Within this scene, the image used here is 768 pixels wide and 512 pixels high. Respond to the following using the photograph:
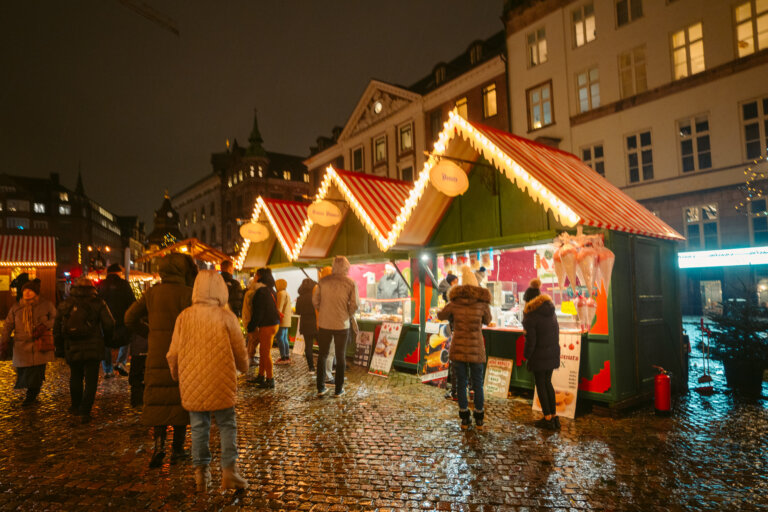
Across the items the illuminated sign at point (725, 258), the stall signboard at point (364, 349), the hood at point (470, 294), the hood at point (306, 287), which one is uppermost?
the illuminated sign at point (725, 258)

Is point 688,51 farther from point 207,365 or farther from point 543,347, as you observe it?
point 207,365

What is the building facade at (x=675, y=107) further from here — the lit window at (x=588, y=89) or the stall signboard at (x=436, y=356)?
the stall signboard at (x=436, y=356)

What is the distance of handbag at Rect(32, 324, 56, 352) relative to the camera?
25.9ft

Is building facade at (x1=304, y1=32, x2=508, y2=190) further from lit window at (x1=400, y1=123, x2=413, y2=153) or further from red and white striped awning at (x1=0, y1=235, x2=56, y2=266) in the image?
red and white striped awning at (x1=0, y1=235, x2=56, y2=266)

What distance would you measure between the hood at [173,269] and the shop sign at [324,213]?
6.29m

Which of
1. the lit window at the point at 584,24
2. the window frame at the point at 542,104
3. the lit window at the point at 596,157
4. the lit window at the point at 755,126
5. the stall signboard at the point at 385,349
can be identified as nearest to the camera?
the stall signboard at the point at 385,349

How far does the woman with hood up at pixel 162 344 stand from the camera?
474cm

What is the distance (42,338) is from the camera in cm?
798

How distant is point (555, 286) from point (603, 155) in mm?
13872

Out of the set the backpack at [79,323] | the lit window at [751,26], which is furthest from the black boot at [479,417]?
the lit window at [751,26]

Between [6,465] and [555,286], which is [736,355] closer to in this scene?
[555,286]

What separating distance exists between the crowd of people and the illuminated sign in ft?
43.2

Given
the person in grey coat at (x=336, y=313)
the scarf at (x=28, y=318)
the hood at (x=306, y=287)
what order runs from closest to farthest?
1. the scarf at (x=28, y=318)
2. the person in grey coat at (x=336, y=313)
3. the hood at (x=306, y=287)

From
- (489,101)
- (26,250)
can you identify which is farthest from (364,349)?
(26,250)
